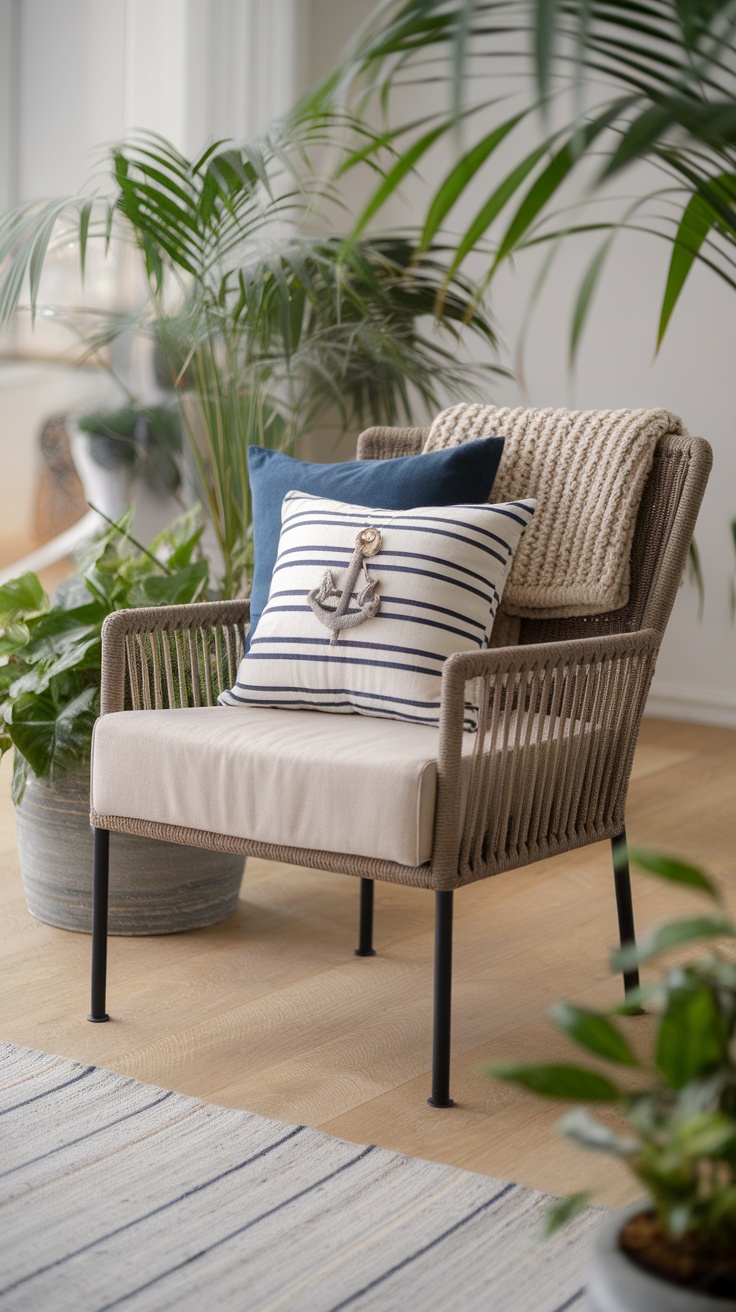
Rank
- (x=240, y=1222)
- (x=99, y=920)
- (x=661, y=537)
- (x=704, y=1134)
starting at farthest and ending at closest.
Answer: (x=661, y=537) < (x=99, y=920) < (x=240, y=1222) < (x=704, y=1134)

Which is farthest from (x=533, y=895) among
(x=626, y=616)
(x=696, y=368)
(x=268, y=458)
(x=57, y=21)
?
(x=57, y=21)

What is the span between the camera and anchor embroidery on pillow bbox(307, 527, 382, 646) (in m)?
1.87

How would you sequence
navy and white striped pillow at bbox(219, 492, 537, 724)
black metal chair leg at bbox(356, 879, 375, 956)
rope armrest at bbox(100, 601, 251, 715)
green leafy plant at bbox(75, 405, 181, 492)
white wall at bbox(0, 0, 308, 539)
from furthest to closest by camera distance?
green leafy plant at bbox(75, 405, 181, 492) < white wall at bbox(0, 0, 308, 539) < black metal chair leg at bbox(356, 879, 375, 956) < rope armrest at bbox(100, 601, 251, 715) < navy and white striped pillow at bbox(219, 492, 537, 724)

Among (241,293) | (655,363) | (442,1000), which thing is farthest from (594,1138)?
(655,363)

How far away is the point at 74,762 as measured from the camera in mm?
2166

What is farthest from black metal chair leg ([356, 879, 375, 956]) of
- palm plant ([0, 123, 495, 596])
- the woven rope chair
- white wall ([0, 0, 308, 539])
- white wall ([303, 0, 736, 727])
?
white wall ([303, 0, 736, 727])

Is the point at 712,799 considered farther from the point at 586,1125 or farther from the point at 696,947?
the point at 586,1125

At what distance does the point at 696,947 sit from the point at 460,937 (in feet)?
1.32

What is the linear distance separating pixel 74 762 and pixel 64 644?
0.61 ft

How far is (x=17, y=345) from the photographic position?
12.2ft

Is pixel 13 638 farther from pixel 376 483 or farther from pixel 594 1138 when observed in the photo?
pixel 594 1138

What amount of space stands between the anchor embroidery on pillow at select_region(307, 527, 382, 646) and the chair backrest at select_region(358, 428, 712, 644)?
39cm

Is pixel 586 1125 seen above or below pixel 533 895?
above

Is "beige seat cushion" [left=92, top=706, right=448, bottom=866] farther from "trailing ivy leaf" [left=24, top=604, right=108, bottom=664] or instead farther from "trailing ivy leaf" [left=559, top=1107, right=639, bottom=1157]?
"trailing ivy leaf" [left=559, top=1107, right=639, bottom=1157]
